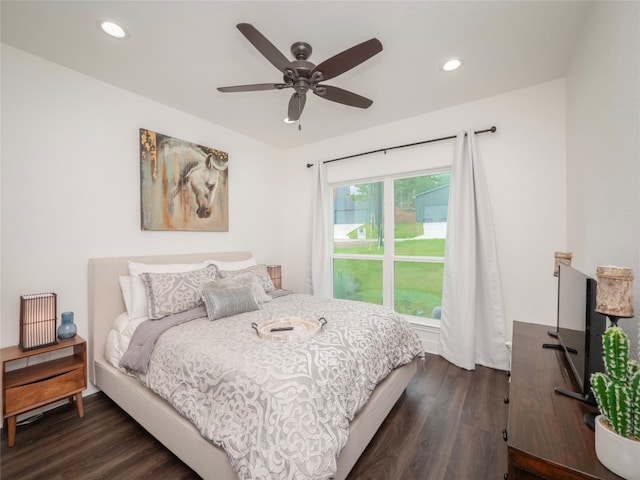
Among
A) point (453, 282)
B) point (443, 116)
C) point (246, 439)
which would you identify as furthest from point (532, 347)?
point (443, 116)

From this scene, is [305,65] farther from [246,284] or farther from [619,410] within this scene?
[619,410]

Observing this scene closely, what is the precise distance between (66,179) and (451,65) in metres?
3.34

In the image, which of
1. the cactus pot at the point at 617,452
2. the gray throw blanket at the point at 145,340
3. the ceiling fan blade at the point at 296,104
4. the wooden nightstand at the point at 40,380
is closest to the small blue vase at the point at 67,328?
the wooden nightstand at the point at 40,380

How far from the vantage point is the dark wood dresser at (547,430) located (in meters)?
0.82

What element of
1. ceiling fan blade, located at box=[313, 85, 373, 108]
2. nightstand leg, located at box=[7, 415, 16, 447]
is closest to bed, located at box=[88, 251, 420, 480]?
nightstand leg, located at box=[7, 415, 16, 447]

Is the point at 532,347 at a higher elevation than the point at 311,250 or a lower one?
lower

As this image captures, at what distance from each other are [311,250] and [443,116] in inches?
93.0

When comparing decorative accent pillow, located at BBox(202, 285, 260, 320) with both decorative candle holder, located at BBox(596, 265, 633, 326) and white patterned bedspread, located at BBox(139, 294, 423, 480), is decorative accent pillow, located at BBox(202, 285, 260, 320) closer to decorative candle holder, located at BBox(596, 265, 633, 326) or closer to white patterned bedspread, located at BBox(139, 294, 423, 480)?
white patterned bedspread, located at BBox(139, 294, 423, 480)

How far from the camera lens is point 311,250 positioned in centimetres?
397

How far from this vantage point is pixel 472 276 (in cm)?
275

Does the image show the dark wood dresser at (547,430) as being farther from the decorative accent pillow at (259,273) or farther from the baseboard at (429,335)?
the decorative accent pillow at (259,273)

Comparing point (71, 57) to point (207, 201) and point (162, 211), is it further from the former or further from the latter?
point (207, 201)

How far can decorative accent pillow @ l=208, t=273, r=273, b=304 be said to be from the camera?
2447 mm

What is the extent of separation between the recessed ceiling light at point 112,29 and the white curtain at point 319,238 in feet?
8.12
